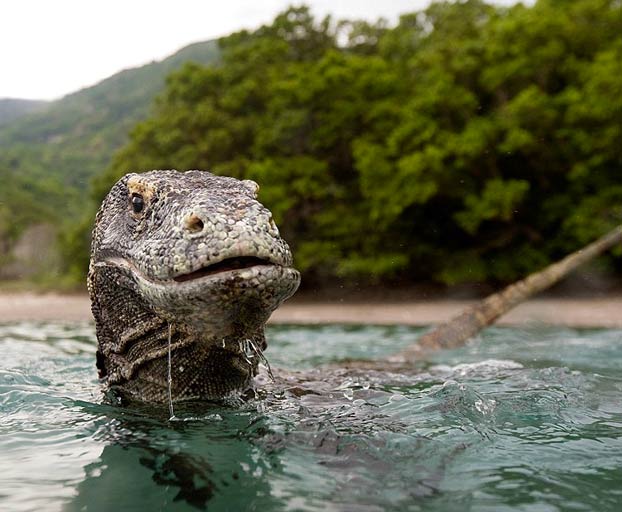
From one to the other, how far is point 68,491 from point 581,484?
7.62ft

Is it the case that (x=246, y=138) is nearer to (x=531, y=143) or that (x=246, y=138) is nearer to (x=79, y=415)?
(x=531, y=143)

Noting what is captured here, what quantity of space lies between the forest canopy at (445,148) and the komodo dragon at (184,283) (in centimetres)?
1842

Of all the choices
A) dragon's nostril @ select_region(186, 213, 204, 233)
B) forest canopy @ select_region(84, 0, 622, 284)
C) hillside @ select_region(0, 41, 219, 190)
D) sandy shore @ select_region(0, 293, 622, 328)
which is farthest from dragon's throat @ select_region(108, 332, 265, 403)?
hillside @ select_region(0, 41, 219, 190)

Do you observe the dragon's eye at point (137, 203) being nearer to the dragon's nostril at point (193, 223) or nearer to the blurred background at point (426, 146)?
the dragon's nostril at point (193, 223)

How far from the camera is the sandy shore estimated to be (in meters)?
15.9

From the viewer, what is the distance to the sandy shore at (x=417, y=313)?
1585 centimetres

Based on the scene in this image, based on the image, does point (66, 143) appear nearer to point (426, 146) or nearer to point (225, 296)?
point (426, 146)

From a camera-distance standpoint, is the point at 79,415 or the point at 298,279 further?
the point at 79,415

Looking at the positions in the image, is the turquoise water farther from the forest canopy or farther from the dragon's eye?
the forest canopy

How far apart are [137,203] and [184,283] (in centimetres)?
90

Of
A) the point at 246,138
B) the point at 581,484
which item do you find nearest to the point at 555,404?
the point at 581,484

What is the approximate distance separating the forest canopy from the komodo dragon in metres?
18.4

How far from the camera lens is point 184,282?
10.00 ft

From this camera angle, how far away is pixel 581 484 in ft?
9.82
